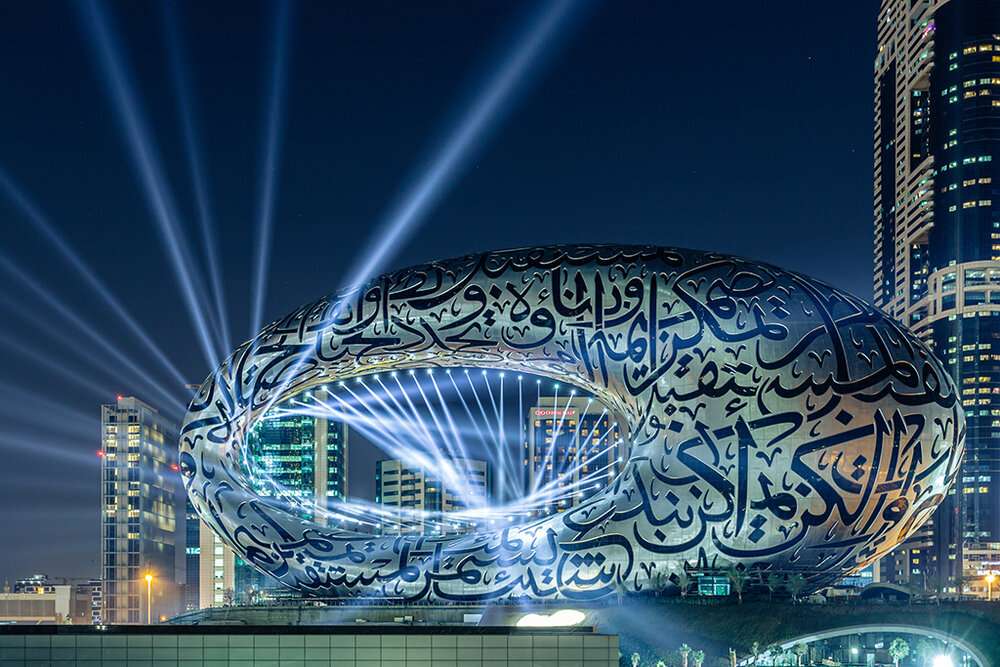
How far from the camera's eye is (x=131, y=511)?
468ft

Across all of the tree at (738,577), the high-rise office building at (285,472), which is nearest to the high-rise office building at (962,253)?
the high-rise office building at (285,472)

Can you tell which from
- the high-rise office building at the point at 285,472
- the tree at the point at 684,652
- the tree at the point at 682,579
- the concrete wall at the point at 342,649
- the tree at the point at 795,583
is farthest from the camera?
the high-rise office building at the point at 285,472

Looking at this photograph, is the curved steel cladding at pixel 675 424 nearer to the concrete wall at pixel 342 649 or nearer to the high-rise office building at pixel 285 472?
the concrete wall at pixel 342 649

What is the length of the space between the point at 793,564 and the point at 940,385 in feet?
25.2

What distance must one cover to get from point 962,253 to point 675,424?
14069cm

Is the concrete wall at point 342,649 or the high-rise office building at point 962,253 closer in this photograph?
the concrete wall at point 342,649

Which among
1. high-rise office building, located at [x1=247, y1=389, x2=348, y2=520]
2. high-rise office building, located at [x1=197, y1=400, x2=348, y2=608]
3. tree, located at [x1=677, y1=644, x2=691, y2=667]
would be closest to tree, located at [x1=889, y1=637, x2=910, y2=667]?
tree, located at [x1=677, y1=644, x2=691, y2=667]

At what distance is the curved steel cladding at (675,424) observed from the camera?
46.1m

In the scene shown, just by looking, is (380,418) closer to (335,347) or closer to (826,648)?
(335,347)

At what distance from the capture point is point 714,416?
46.8 m

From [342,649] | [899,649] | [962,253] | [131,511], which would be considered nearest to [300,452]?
[131,511]

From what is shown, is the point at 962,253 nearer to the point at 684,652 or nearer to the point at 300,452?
the point at 300,452

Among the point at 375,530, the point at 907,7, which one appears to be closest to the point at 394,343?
the point at 375,530

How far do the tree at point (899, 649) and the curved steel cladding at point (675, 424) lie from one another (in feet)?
10.8
